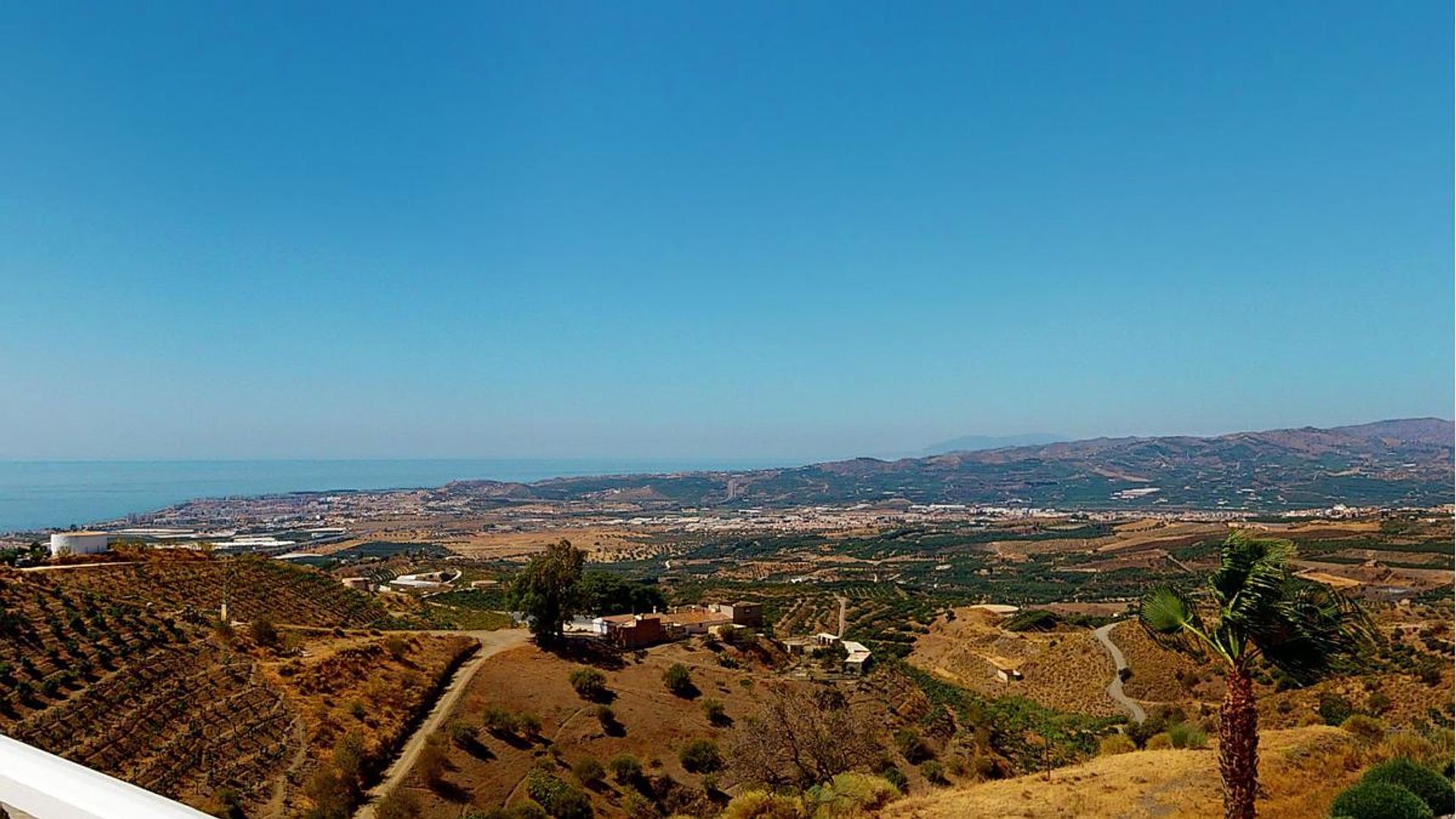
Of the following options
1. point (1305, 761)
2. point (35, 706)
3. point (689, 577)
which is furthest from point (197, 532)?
point (1305, 761)

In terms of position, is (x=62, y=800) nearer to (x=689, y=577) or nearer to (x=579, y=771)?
(x=579, y=771)

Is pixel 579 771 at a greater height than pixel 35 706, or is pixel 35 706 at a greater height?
pixel 35 706

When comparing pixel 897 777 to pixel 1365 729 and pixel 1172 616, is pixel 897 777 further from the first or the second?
pixel 1172 616

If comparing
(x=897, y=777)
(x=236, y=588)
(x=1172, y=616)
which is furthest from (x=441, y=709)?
(x=1172, y=616)

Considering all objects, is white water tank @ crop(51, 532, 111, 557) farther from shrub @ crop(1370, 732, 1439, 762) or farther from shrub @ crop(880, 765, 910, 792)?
shrub @ crop(1370, 732, 1439, 762)

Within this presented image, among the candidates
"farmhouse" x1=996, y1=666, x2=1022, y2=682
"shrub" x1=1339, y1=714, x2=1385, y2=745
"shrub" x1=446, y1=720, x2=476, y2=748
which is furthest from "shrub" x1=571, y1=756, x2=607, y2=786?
"farmhouse" x1=996, y1=666, x2=1022, y2=682

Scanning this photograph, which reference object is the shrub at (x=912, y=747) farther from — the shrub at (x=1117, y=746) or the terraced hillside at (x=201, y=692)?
the terraced hillside at (x=201, y=692)
